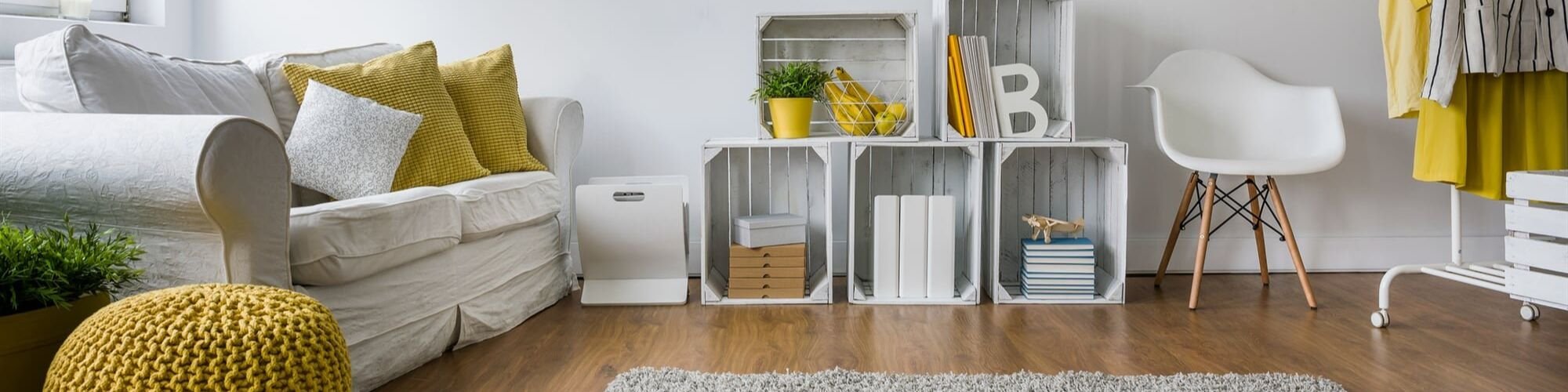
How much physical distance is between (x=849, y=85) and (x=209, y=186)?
5.76 feet

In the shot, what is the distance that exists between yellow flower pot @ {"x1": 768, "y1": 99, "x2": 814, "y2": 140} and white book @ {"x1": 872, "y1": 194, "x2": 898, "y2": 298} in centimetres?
30

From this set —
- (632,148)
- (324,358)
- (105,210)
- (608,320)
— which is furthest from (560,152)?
(324,358)

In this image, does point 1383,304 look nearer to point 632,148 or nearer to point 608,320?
point 608,320

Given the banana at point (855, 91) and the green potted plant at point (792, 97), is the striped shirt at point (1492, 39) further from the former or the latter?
the green potted plant at point (792, 97)

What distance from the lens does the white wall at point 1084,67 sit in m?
3.04

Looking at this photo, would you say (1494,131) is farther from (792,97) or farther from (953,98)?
(792,97)

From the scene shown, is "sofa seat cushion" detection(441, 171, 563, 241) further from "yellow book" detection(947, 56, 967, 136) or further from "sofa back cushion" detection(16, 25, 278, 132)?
"yellow book" detection(947, 56, 967, 136)

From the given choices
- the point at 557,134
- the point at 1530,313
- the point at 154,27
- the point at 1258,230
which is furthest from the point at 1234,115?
the point at 154,27

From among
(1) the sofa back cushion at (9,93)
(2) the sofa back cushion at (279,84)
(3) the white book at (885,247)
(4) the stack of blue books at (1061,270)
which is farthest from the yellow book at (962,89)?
(1) the sofa back cushion at (9,93)

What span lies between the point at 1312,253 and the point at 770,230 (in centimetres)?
183

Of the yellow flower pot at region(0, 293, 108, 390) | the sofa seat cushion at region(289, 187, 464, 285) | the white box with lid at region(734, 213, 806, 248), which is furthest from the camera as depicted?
the white box with lid at region(734, 213, 806, 248)

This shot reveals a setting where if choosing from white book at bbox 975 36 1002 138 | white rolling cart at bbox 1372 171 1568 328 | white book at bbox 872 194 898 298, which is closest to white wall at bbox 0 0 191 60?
white book at bbox 872 194 898 298

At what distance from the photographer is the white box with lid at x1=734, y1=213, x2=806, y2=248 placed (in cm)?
265

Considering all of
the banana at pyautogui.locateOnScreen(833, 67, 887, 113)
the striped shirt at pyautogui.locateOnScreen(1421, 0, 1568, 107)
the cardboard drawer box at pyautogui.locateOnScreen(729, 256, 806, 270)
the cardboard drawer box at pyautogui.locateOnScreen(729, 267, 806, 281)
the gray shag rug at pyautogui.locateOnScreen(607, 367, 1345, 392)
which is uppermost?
the striped shirt at pyautogui.locateOnScreen(1421, 0, 1568, 107)
